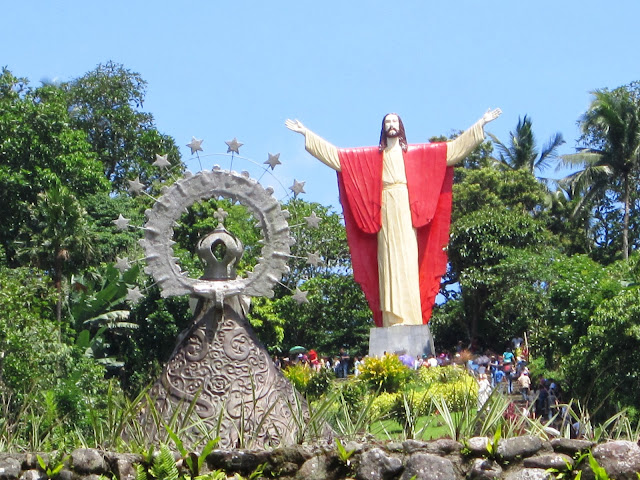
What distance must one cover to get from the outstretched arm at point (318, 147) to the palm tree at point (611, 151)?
11455 millimetres

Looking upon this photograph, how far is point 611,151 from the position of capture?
118 ft

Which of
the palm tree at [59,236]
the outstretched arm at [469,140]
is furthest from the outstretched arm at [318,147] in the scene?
the palm tree at [59,236]

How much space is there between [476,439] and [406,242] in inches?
710

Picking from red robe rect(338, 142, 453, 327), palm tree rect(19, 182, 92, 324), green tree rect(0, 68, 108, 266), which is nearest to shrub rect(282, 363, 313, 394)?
red robe rect(338, 142, 453, 327)

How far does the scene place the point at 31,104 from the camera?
98.2 ft

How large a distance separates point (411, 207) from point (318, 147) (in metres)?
2.35

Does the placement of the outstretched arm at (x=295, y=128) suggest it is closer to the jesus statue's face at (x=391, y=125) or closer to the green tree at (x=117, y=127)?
the jesus statue's face at (x=391, y=125)

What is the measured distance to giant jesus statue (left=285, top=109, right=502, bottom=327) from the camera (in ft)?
83.9

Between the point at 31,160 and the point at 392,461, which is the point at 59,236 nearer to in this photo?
the point at 31,160

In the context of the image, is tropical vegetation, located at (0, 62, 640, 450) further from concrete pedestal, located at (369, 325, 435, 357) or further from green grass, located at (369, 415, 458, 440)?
green grass, located at (369, 415, 458, 440)

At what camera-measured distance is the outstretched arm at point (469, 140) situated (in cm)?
2509

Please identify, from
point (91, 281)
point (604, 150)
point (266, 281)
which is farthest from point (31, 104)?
point (266, 281)

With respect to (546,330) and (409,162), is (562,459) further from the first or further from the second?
(409,162)

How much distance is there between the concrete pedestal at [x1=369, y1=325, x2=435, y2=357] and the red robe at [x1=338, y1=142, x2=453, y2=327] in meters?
1.05
